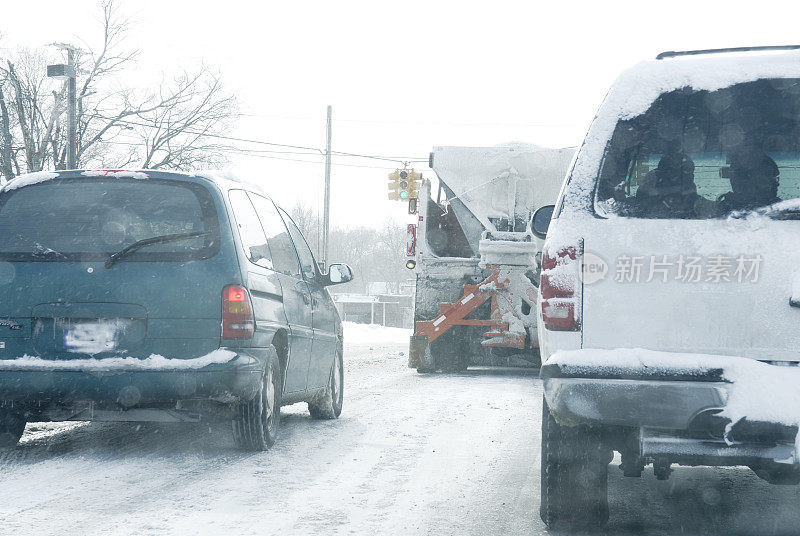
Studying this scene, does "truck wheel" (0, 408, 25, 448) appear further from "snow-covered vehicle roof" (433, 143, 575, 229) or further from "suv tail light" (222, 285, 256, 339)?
"snow-covered vehicle roof" (433, 143, 575, 229)

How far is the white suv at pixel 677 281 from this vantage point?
3451 millimetres

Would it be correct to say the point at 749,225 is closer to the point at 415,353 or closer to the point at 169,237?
the point at 169,237

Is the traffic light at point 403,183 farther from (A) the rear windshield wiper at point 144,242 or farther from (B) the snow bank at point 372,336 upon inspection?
(A) the rear windshield wiper at point 144,242

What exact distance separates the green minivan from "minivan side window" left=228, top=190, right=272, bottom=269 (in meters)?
0.03

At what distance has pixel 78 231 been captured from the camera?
5578 mm

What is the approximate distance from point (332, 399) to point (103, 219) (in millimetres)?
2949

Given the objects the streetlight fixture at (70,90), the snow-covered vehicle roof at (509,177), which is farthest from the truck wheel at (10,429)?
the streetlight fixture at (70,90)

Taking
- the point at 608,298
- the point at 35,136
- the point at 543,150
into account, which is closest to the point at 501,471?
the point at 608,298

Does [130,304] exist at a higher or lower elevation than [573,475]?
higher

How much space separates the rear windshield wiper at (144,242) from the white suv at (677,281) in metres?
2.48

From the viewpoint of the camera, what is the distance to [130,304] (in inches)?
212

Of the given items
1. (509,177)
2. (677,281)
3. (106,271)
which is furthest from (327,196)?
(677,281)

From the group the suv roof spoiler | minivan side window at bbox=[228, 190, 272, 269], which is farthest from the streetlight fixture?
the suv roof spoiler

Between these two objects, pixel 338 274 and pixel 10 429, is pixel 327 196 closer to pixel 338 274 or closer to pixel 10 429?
pixel 338 274
